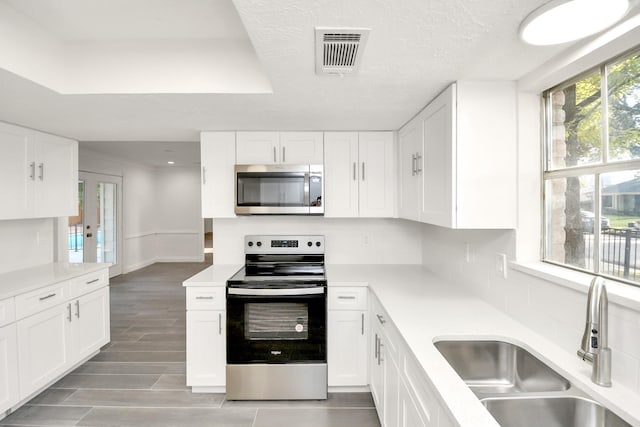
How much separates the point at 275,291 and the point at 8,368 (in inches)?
69.9

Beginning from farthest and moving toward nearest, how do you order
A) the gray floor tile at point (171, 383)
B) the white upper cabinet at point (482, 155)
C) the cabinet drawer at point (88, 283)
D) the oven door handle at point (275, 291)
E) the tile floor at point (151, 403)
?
the cabinet drawer at point (88, 283) → the gray floor tile at point (171, 383) → the oven door handle at point (275, 291) → the tile floor at point (151, 403) → the white upper cabinet at point (482, 155)

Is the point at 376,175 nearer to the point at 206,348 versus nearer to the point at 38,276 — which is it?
the point at 206,348

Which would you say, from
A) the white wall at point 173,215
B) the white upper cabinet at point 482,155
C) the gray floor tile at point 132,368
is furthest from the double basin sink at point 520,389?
the white wall at point 173,215

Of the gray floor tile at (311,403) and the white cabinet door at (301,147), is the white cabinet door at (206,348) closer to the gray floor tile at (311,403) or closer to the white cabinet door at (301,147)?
the gray floor tile at (311,403)

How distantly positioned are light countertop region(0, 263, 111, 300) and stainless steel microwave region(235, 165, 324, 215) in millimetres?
1522

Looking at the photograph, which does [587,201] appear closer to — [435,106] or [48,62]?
[435,106]

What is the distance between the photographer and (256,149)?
2.72 meters

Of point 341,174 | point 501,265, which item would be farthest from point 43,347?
point 501,265

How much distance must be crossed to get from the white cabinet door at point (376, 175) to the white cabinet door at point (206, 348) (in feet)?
4.79

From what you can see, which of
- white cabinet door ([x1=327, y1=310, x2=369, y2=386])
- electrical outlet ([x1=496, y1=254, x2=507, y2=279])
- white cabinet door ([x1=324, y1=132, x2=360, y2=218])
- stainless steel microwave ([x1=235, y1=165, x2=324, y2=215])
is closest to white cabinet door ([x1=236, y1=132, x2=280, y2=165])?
stainless steel microwave ([x1=235, y1=165, x2=324, y2=215])

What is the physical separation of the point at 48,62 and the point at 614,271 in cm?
277

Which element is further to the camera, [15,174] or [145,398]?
[15,174]

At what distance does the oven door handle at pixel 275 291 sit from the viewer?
2.32m

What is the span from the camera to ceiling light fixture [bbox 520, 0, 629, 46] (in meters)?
0.97
